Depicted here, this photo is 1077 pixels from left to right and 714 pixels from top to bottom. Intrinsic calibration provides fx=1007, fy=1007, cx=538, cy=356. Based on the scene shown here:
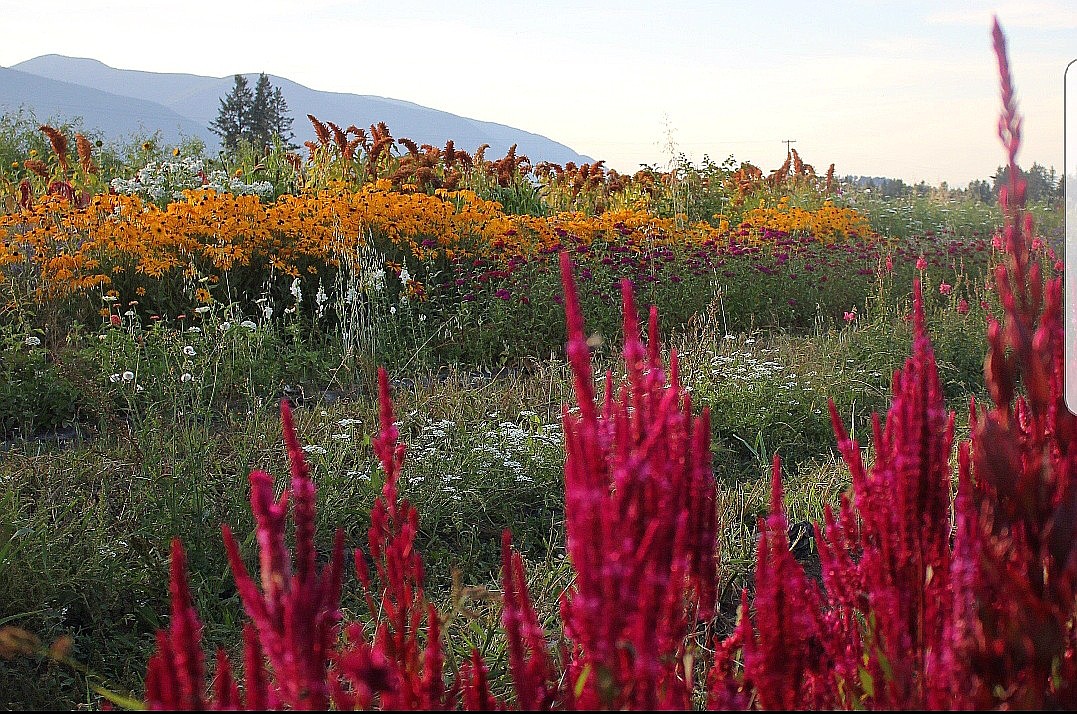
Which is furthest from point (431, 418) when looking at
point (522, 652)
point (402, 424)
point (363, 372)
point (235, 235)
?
point (522, 652)

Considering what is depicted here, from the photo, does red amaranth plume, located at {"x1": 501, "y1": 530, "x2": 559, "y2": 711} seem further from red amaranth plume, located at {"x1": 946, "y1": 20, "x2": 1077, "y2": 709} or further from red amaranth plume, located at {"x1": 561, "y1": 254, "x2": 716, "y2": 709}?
red amaranth plume, located at {"x1": 946, "y1": 20, "x2": 1077, "y2": 709}

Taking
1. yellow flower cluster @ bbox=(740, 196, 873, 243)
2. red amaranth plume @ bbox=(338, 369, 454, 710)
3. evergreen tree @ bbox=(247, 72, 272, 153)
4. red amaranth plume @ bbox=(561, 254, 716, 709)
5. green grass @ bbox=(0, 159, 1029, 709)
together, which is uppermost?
evergreen tree @ bbox=(247, 72, 272, 153)

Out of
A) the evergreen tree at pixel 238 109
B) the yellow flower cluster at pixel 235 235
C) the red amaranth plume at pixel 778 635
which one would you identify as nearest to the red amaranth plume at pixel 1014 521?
the red amaranth plume at pixel 778 635

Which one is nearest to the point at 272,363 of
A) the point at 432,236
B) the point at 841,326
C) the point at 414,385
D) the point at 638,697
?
the point at 414,385

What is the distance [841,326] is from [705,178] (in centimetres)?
393

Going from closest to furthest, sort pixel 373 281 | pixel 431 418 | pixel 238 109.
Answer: pixel 431 418 < pixel 373 281 < pixel 238 109

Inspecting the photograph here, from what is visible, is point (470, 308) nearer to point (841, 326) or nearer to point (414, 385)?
point (414, 385)

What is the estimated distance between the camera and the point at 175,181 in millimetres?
8375

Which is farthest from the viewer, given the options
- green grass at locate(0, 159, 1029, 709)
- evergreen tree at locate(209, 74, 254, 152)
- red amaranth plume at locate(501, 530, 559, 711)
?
evergreen tree at locate(209, 74, 254, 152)

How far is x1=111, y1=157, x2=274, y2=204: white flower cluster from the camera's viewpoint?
25.6 feet

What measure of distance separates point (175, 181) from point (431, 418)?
4696 mm

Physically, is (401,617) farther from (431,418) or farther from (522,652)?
(431,418)

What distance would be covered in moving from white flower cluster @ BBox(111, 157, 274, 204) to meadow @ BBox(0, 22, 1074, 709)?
1.5 inches

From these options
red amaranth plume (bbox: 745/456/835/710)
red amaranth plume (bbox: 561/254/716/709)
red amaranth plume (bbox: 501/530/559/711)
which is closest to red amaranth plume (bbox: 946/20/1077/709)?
red amaranth plume (bbox: 745/456/835/710)
